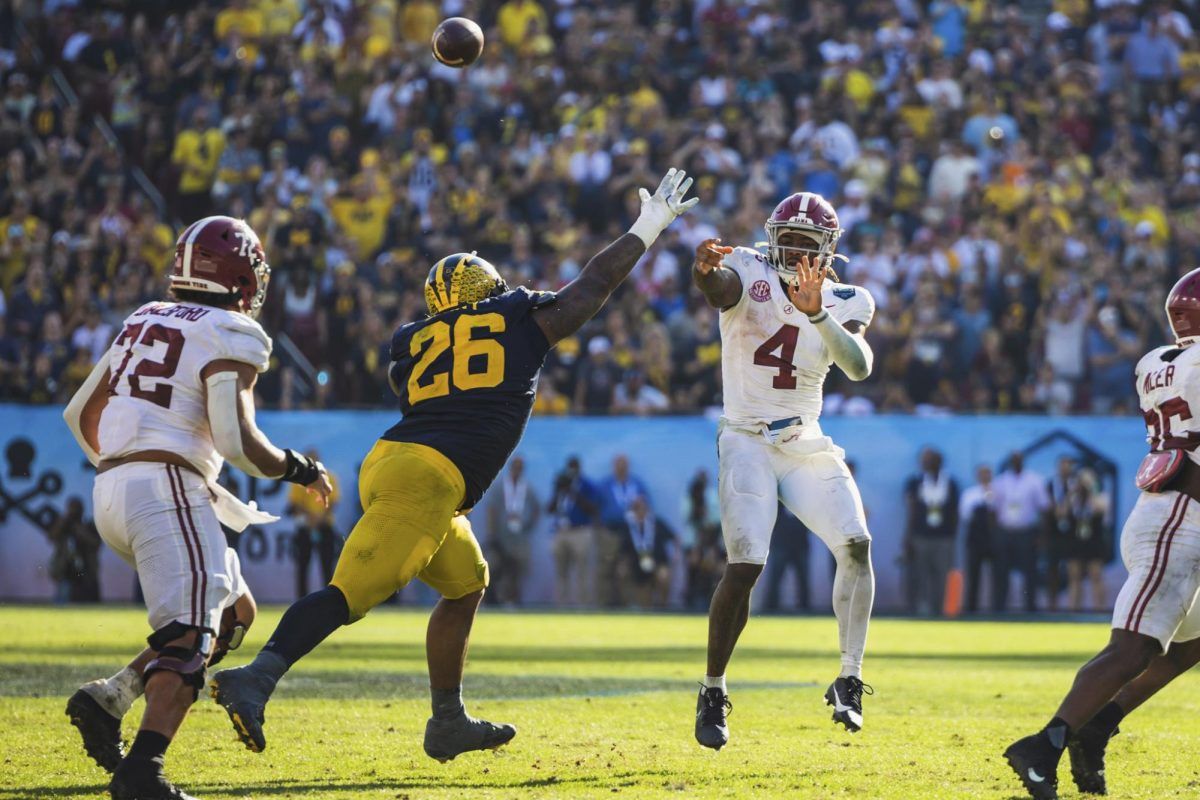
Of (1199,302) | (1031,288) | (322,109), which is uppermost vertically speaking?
(322,109)

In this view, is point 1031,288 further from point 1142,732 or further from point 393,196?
point 1142,732

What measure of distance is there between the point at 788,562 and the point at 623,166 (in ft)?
16.6

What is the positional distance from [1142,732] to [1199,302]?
2519 millimetres

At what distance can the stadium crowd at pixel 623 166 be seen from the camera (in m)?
17.8

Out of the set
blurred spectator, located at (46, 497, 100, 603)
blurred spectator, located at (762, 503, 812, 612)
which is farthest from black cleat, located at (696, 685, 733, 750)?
blurred spectator, located at (46, 497, 100, 603)

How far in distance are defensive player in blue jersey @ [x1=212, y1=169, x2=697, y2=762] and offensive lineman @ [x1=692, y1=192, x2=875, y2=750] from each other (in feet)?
2.26

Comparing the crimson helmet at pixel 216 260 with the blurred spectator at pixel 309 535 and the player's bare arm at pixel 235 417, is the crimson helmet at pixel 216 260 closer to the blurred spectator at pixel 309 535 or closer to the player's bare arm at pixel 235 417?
the player's bare arm at pixel 235 417

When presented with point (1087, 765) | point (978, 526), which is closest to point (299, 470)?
point (1087, 765)

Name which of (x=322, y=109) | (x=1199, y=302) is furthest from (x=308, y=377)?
(x=1199, y=302)

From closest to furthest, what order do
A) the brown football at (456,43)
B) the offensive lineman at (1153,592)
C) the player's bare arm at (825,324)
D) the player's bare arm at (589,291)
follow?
the offensive lineman at (1153,592) → the player's bare arm at (589,291) → the player's bare arm at (825,324) → the brown football at (456,43)

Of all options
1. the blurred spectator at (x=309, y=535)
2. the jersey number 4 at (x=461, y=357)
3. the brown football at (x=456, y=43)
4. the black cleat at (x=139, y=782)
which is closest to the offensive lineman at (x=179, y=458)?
the black cleat at (x=139, y=782)

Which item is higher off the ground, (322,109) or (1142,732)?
(322,109)

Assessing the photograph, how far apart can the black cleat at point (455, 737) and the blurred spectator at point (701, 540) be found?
422 inches

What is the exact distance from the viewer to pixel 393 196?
1939cm
